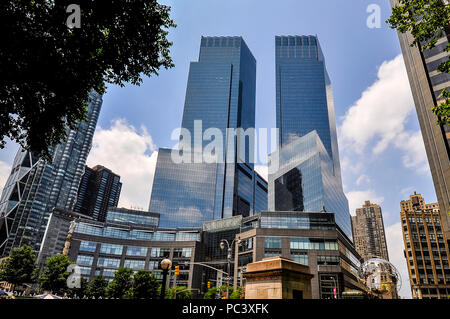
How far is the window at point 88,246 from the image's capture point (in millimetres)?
92125

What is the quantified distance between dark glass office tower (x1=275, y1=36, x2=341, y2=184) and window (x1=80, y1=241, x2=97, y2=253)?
11560cm

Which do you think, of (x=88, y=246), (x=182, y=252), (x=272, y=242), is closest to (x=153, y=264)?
(x=182, y=252)

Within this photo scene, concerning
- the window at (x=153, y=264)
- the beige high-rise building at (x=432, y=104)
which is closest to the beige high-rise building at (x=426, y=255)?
the beige high-rise building at (x=432, y=104)

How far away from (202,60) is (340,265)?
16791cm

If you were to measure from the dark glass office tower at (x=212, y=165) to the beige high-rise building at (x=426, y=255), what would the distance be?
84.3 meters

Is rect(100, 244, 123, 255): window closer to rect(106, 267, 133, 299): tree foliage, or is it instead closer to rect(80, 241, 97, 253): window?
rect(80, 241, 97, 253): window

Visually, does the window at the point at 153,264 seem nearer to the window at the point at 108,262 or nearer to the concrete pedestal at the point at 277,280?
the window at the point at 108,262

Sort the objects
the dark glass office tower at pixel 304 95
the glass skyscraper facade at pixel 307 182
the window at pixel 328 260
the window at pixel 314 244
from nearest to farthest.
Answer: the window at pixel 328 260 < the window at pixel 314 244 < the glass skyscraper facade at pixel 307 182 < the dark glass office tower at pixel 304 95

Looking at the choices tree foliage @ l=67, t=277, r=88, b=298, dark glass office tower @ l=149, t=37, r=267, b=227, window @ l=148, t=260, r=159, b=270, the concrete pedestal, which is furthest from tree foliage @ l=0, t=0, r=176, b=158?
dark glass office tower @ l=149, t=37, r=267, b=227

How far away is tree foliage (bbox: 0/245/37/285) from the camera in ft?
184

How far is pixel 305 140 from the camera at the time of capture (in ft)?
427
